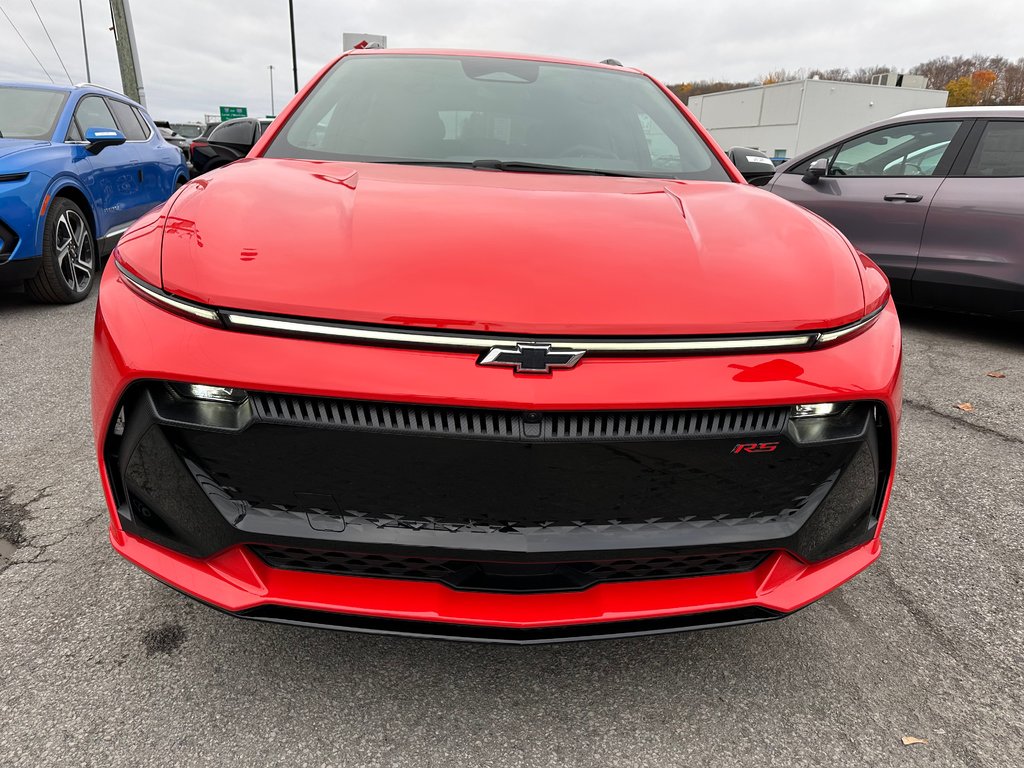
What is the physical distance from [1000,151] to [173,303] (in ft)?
17.0

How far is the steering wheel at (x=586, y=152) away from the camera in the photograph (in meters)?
2.35

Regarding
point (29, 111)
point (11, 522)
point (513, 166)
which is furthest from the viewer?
point (29, 111)

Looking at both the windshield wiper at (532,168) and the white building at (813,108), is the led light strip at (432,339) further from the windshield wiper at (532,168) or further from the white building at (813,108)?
the white building at (813,108)

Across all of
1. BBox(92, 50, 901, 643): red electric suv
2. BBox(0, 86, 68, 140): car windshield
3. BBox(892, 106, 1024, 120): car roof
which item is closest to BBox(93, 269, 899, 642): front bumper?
BBox(92, 50, 901, 643): red electric suv

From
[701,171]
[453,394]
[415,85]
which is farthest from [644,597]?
[415,85]

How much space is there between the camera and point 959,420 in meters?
3.47

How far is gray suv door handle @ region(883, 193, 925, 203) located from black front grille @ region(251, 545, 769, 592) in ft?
14.5

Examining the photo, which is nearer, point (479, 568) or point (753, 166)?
point (479, 568)

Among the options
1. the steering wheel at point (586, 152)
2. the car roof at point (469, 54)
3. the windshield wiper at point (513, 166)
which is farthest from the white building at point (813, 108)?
the windshield wiper at point (513, 166)

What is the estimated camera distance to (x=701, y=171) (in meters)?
2.30

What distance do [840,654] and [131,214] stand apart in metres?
6.30

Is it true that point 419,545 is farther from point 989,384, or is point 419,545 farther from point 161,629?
point 989,384

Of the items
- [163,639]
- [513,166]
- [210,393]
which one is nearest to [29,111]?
[513,166]

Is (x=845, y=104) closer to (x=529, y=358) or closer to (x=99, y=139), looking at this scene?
(x=99, y=139)
